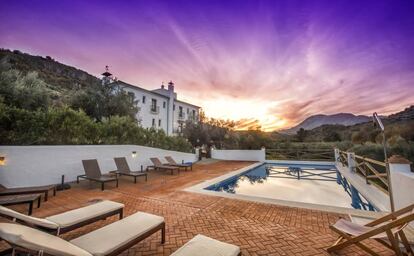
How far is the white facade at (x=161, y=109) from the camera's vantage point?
2166 cm

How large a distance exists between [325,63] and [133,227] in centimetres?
1119

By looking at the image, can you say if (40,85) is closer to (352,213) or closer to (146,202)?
(146,202)

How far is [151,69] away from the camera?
12.7 meters

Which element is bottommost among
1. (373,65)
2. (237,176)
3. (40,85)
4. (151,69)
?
(237,176)

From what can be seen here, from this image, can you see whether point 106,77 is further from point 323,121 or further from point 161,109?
point 323,121

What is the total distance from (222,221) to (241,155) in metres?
12.8

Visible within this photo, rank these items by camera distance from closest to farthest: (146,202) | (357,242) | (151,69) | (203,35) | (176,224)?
(357,242)
(176,224)
(146,202)
(203,35)
(151,69)

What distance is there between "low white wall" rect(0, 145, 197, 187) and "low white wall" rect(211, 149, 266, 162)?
31.8 feet

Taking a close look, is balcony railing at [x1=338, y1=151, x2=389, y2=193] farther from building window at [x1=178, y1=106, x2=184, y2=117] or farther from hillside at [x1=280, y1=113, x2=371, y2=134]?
building window at [x1=178, y1=106, x2=184, y2=117]

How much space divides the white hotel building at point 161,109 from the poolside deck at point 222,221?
49.0ft

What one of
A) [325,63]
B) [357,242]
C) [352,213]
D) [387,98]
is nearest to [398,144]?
[387,98]

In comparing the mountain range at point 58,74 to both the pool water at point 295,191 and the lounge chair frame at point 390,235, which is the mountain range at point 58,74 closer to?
the pool water at point 295,191

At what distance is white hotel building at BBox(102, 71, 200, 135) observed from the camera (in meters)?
21.6

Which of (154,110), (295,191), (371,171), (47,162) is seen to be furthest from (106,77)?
(371,171)
